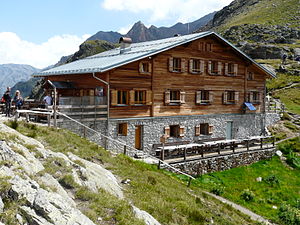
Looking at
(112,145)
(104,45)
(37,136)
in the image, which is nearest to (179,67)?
(112,145)

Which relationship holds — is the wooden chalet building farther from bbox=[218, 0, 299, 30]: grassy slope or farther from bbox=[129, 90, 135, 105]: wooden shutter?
bbox=[218, 0, 299, 30]: grassy slope

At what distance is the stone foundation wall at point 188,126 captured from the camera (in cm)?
2294

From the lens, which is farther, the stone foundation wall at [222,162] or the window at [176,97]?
the window at [176,97]

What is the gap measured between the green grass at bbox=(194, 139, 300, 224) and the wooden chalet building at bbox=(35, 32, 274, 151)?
183 inches

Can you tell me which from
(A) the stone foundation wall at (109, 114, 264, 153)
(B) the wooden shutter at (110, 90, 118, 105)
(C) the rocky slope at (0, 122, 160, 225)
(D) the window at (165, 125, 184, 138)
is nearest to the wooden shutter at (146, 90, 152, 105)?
(A) the stone foundation wall at (109, 114, 264, 153)

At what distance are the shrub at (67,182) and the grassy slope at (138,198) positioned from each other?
0.60 ft

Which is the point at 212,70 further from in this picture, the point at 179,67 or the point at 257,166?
the point at 257,166

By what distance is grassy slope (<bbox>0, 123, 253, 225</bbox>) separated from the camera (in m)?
8.96

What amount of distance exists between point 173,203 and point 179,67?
1650 cm

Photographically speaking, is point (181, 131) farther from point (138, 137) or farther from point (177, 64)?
point (177, 64)

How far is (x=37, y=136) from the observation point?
14.2m

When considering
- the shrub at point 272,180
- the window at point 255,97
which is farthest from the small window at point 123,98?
the window at point 255,97

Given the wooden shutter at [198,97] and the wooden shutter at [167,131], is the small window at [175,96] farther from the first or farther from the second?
the wooden shutter at [167,131]

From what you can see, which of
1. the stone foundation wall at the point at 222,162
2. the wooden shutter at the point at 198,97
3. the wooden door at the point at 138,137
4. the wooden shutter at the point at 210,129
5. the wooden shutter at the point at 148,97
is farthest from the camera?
the wooden shutter at the point at 210,129
